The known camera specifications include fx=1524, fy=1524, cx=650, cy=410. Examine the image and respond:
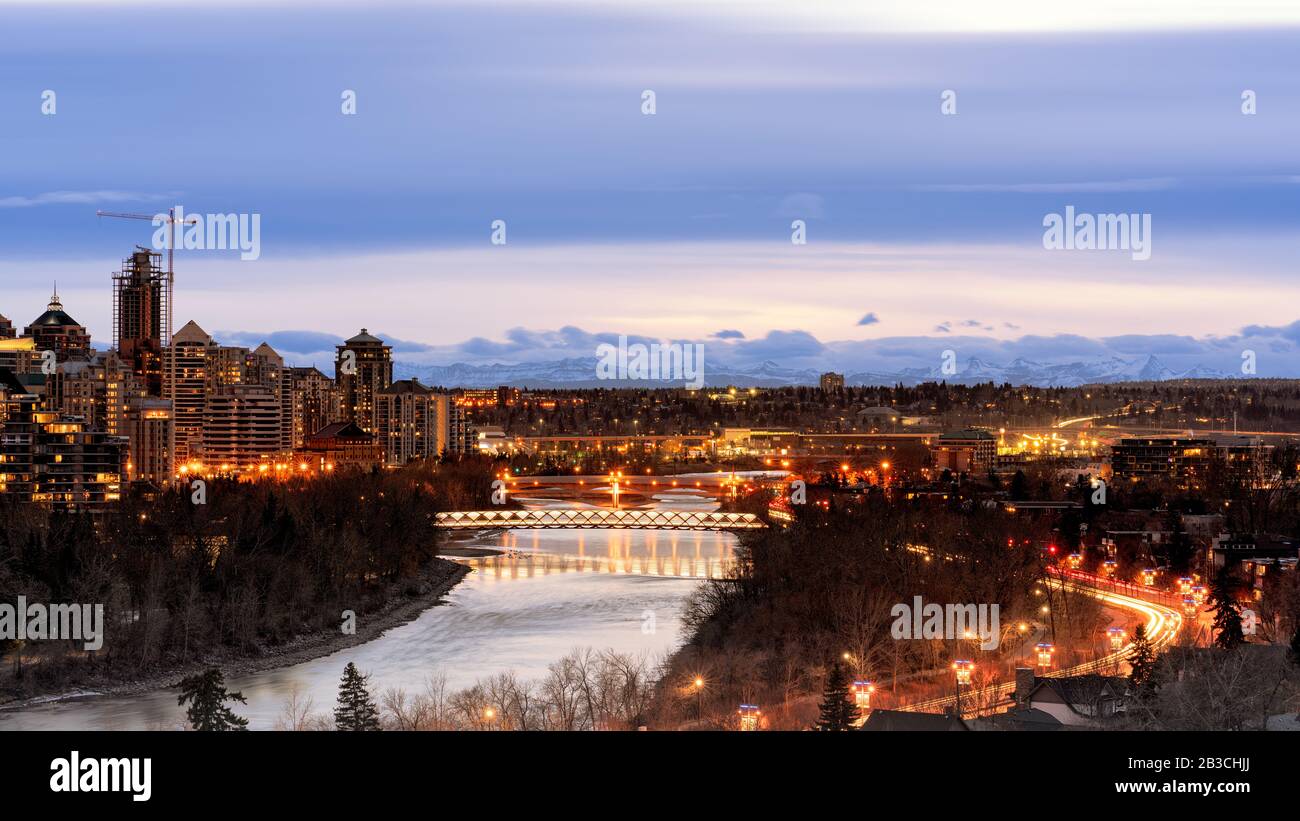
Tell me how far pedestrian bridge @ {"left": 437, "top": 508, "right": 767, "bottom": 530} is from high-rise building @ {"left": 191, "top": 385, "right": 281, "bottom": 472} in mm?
25913

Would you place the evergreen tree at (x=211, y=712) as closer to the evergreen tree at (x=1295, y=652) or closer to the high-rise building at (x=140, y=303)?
the evergreen tree at (x=1295, y=652)

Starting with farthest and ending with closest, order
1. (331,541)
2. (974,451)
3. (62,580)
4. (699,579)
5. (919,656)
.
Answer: (974,451), (699,579), (331,541), (62,580), (919,656)

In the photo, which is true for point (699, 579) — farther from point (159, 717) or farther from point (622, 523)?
point (159, 717)

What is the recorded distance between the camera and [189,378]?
2675 inches

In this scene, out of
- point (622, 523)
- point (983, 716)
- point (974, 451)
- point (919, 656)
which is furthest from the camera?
point (974, 451)

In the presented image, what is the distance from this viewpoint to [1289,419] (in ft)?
288

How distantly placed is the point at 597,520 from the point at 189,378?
1376 inches

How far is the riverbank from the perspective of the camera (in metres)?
17.3

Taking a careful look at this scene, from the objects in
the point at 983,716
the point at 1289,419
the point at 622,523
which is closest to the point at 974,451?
the point at 622,523

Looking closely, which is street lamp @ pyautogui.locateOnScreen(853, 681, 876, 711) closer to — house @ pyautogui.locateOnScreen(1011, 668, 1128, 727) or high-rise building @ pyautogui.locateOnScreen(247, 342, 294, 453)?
house @ pyautogui.locateOnScreen(1011, 668, 1128, 727)

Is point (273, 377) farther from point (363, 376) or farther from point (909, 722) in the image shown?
point (909, 722)

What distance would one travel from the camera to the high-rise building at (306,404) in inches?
2635

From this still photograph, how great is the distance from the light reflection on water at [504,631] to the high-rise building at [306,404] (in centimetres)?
3487
